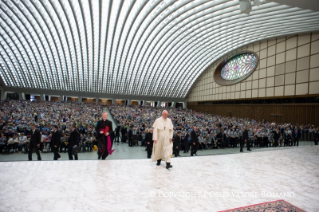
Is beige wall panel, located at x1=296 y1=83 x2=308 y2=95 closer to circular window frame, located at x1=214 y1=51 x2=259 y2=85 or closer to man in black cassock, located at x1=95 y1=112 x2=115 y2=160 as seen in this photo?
circular window frame, located at x1=214 y1=51 x2=259 y2=85

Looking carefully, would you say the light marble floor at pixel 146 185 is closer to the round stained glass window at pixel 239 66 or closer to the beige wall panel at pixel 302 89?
the beige wall panel at pixel 302 89

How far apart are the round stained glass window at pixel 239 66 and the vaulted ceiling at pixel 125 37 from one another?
8.27 feet

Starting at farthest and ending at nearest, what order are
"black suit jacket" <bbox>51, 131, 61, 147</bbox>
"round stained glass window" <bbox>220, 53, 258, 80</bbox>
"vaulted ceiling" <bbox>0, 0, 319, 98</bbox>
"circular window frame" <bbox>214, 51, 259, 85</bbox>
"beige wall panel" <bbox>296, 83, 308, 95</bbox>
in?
"round stained glass window" <bbox>220, 53, 258, 80</bbox>, "circular window frame" <bbox>214, 51, 259, 85</bbox>, "beige wall panel" <bbox>296, 83, 308, 95</bbox>, "vaulted ceiling" <bbox>0, 0, 319, 98</bbox>, "black suit jacket" <bbox>51, 131, 61, 147</bbox>

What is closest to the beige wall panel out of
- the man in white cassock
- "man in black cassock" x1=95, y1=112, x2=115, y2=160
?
the man in white cassock

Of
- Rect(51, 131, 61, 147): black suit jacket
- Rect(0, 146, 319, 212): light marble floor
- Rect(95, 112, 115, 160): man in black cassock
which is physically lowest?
Rect(0, 146, 319, 212): light marble floor

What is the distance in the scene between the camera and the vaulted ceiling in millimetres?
20312

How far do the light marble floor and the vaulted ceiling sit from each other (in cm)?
1812

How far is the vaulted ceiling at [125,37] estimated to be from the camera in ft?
66.6

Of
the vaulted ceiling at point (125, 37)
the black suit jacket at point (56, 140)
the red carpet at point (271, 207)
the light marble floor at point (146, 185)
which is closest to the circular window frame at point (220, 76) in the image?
the vaulted ceiling at point (125, 37)

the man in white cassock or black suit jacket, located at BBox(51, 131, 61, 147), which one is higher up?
the man in white cassock

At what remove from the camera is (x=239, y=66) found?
33.0 m

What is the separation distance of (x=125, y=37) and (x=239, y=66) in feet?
70.8

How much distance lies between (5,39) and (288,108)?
1845 inches

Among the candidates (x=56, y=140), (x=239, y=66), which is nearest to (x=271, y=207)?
(x=56, y=140)
